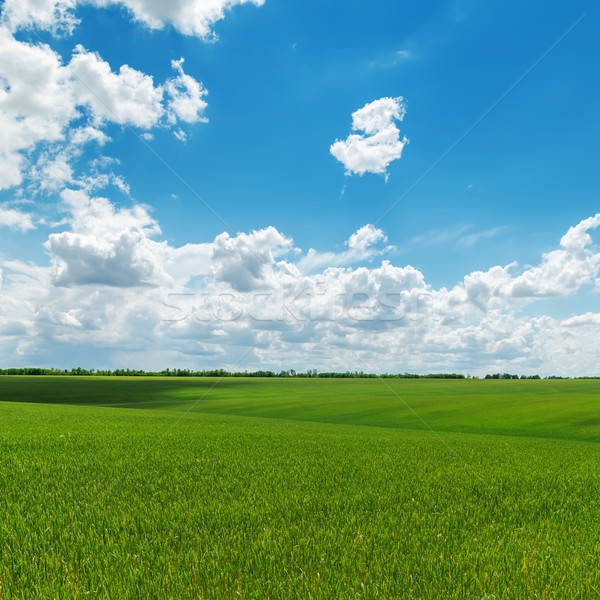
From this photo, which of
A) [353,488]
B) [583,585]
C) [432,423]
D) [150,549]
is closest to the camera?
[583,585]

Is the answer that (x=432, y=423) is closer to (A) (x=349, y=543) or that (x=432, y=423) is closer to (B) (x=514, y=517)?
(B) (x=514, y=517)

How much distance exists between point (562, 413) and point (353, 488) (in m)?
36.8

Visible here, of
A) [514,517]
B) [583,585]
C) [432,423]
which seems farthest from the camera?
[432,423]

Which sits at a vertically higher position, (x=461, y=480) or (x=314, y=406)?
(x=461, y=480)

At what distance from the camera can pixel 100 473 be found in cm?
777

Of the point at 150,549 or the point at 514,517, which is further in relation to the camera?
the point at 514,517

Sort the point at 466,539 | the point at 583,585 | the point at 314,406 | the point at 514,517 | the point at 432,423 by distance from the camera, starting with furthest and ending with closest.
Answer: the point at 314,406, the point at 432,423, the point at 514,517, the point at 466,539, the point at 583,585

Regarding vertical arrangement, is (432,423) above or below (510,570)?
below

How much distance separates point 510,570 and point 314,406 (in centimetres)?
4510

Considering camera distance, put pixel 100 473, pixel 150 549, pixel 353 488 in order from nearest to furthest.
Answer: pixel 150 549 < pixel 353 488 < pixel 100 473

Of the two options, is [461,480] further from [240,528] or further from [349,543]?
[240,528]

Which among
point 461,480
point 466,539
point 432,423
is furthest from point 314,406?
point 466,539

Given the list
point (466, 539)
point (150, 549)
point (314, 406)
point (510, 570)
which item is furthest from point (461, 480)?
point (314, 406)

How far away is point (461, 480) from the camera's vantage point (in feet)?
26.4
